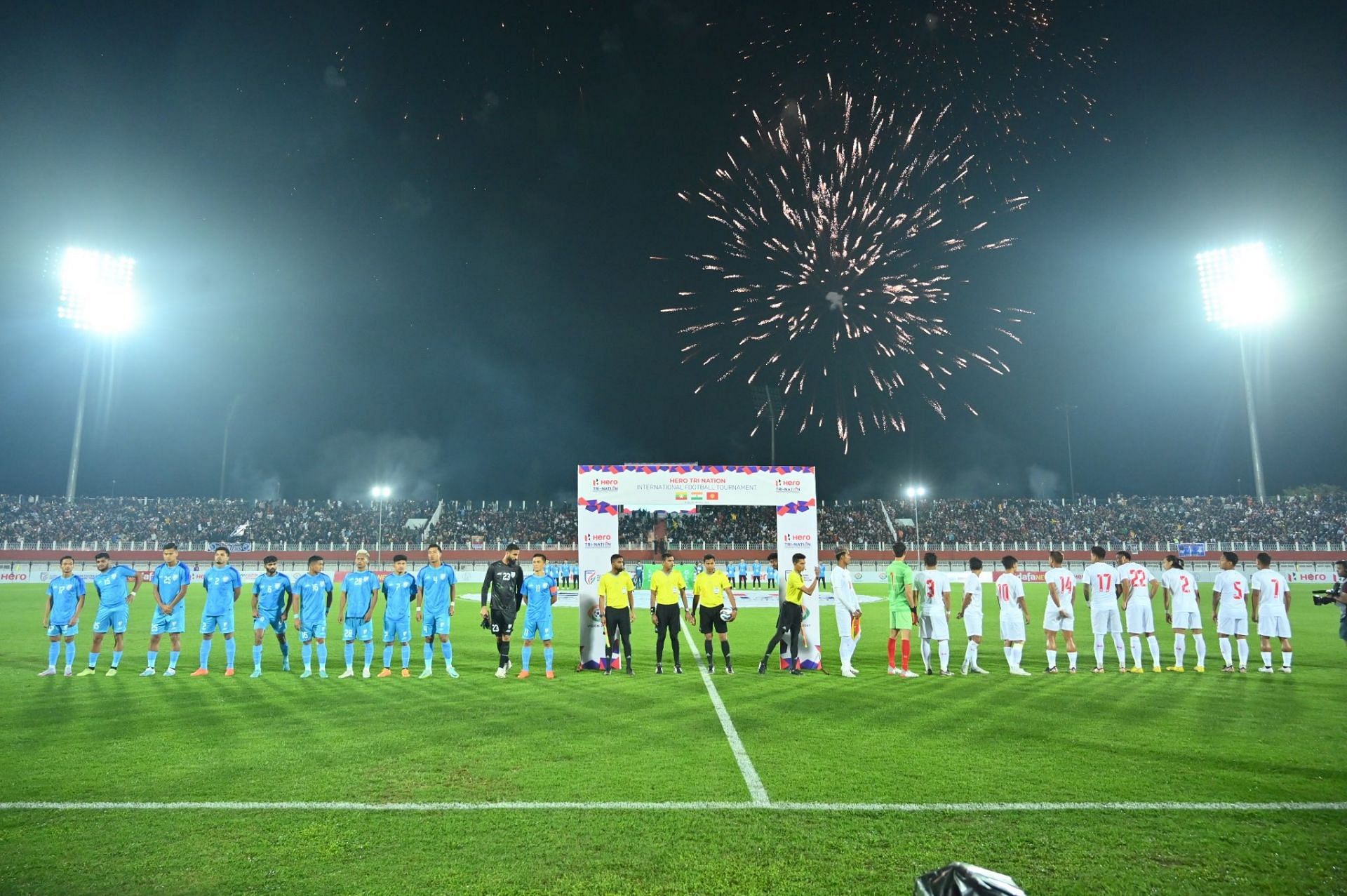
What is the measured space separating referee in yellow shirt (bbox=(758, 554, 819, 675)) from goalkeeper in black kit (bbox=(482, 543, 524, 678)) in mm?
4449

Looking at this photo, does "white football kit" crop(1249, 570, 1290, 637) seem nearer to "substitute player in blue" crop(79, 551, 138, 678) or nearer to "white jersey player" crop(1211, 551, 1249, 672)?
"white jersey player" crop(1211, 551, 1249, 672)

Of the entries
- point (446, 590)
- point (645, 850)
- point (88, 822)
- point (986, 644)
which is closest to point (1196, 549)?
point (986, 644)

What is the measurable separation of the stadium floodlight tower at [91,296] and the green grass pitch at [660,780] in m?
38.9

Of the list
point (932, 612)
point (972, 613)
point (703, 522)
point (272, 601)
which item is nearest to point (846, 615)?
point (932, 612)

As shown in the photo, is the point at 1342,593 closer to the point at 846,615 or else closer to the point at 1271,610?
the point at 1271,610

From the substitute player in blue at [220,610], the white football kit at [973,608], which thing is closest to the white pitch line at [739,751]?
the white football kit at [973,608]

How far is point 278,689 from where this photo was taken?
34.4 ft

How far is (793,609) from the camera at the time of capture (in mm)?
12453

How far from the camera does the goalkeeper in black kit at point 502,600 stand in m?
11.8

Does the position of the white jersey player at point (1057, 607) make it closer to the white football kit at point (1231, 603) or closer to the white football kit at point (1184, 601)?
the white football kit at point (1184, 601)

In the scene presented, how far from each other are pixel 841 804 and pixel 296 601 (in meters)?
10.3

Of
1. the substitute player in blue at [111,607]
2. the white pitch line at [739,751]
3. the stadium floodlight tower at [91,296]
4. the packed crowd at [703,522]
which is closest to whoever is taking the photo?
the white pitch line at [739,751]

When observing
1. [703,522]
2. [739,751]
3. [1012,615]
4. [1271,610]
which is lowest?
[739,751]

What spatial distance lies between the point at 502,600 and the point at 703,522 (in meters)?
37.8
